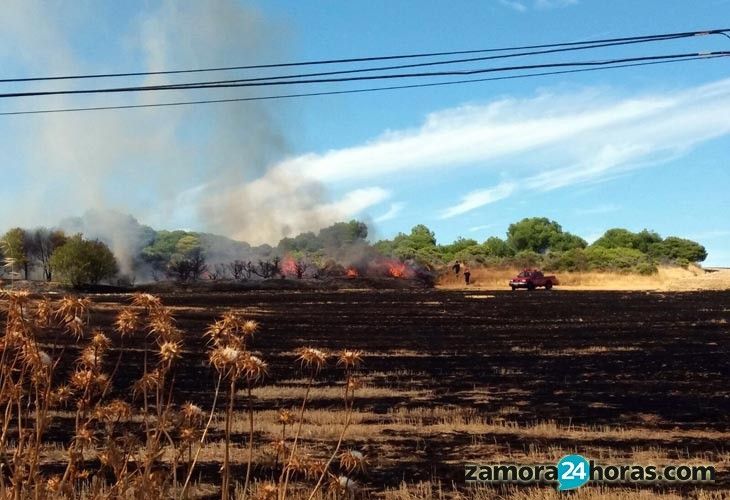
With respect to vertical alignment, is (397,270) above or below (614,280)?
above

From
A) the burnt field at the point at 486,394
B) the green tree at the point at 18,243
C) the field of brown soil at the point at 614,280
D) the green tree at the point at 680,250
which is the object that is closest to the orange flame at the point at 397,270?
the field of brown soil at the point at 614,280

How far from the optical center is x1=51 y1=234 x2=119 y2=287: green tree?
54.2 metres

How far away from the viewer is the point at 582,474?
785cm

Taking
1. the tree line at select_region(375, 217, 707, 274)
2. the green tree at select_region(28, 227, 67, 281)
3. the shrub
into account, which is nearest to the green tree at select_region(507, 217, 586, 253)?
the tree line at select_region(375, 217, 707, 274)

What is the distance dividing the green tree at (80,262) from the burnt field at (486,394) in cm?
2767

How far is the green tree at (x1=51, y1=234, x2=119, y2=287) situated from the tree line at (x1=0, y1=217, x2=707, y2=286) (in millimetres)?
70

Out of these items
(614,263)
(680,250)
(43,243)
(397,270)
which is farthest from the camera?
(680,250)

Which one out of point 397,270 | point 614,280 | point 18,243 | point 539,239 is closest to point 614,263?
point 614,280

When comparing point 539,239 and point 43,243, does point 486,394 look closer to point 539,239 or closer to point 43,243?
point 43,243

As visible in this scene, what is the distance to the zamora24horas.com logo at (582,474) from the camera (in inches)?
305

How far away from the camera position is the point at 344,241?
96.5 metres

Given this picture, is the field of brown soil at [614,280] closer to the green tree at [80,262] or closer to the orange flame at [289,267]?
the orange flame at [289,267]

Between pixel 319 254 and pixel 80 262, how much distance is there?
45288 millimetres

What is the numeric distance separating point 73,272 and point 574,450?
51.6 m
